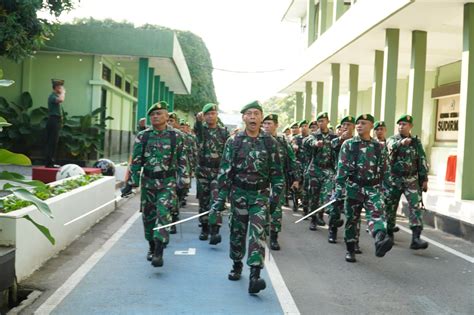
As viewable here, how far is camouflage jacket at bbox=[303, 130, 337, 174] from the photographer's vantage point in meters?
10.6

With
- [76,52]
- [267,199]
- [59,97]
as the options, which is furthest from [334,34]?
[267,199]

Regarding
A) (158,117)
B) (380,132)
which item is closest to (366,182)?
(380,132)

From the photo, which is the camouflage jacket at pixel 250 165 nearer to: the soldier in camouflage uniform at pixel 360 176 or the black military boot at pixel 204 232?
the soldier in camouflage uniform at pixel 360 176

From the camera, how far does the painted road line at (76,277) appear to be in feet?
16.9

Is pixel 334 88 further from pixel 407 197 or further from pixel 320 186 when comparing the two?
pixel 407 197

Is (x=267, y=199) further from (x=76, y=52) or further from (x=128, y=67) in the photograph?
(x=128, y=67)

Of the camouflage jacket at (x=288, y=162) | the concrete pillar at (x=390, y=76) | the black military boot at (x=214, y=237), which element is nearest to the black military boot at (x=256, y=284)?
the camouflage jacket at (x=288, y=162)

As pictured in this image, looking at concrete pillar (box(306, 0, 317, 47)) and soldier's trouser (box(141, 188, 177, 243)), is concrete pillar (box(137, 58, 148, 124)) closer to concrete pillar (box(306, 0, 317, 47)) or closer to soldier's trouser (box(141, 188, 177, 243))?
→ concrete pillar (box(306, 0, 317, 47))

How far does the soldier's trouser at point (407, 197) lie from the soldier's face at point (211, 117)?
2930 mm

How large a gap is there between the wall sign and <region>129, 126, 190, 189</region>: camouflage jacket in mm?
15183

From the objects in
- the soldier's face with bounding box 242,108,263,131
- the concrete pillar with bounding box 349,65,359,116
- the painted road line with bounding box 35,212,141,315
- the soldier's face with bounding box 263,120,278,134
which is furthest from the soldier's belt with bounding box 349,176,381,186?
the concrete pillar with bounding box 349,65,359,116

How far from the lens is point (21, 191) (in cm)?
407

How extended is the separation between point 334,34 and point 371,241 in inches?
432

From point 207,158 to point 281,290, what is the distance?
3710 mm
